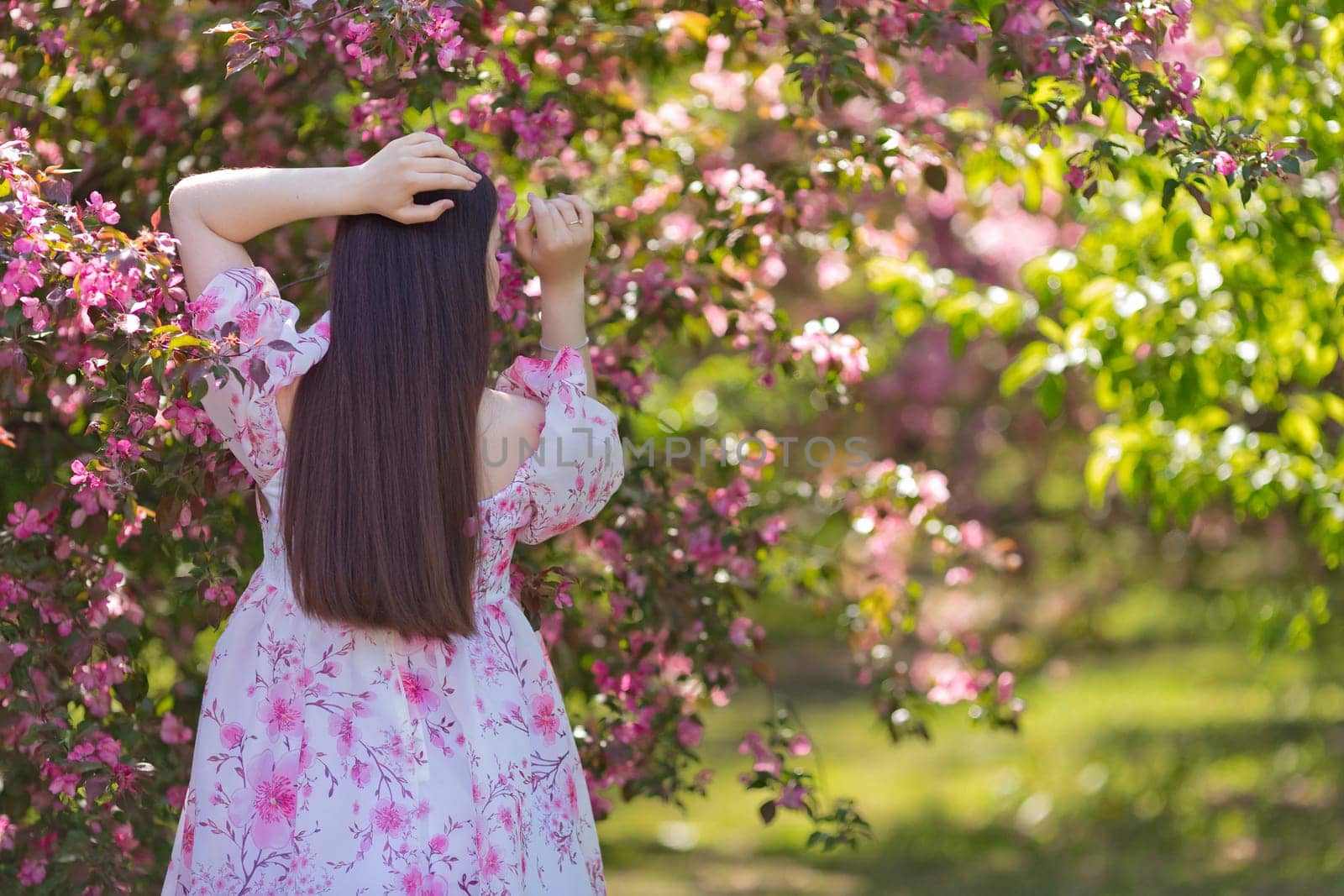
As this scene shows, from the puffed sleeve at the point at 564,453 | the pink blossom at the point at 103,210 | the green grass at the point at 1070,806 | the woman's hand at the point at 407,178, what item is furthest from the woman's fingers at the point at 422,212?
the green grass at the point at 1070,806

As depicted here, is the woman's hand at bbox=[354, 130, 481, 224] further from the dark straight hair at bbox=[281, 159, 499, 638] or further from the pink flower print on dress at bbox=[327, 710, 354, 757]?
the pink flower print on dress at bbox=[327, 710, 354, 757]

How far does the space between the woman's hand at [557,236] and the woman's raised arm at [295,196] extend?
18 cm

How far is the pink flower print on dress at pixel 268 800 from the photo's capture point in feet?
5.95

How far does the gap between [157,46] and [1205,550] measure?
7039 millimetres

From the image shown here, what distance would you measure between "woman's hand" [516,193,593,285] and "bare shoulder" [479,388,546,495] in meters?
0.21

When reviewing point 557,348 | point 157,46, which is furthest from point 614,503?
point 157,46

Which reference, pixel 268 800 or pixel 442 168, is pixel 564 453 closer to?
pixel 442 168

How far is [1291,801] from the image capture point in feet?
18.0

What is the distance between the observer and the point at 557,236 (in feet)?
6.80

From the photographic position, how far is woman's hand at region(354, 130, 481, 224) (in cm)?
184

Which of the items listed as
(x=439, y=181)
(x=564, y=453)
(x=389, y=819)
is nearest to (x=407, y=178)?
(x=439, y=181)

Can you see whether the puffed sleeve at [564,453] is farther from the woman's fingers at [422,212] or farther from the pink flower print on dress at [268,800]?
the pink flower print on dress at [268,800]

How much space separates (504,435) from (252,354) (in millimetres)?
355

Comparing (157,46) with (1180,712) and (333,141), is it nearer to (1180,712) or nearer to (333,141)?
(333,141)
